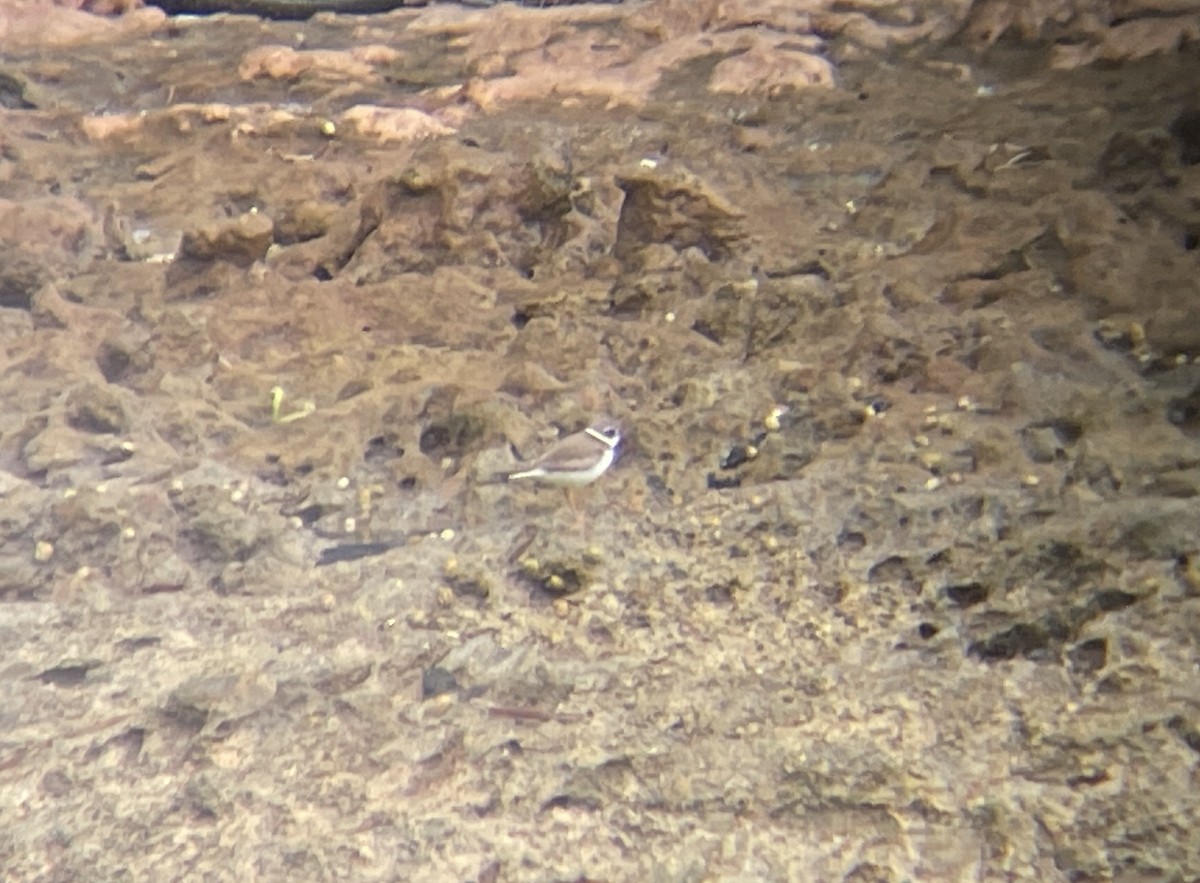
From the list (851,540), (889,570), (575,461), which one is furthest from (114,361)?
(889,570)

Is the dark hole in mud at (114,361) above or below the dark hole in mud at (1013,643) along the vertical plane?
above

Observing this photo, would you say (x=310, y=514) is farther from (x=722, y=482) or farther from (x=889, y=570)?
(x=889, y=570)

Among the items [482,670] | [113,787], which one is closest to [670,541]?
[482,670]

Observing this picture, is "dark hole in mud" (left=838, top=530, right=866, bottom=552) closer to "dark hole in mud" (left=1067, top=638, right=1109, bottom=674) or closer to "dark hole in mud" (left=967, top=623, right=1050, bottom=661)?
"dark hole in mud" (left=967, top=623, right=1050, bottom=661)

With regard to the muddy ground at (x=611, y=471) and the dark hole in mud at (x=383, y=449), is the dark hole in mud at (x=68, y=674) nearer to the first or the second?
the muddy ground at (x=611, y=471)

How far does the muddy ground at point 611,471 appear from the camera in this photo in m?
2.44

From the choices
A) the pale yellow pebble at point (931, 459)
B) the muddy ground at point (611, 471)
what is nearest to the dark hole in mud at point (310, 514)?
the muddy ground at point (611, 471)

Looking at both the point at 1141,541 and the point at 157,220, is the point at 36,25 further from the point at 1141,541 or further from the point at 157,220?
the point at 1141,541

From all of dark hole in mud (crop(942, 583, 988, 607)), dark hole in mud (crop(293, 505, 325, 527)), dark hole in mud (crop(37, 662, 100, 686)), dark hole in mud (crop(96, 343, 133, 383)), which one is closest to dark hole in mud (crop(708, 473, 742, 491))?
dark hole in mud (crop(942, 583, 988, 607))

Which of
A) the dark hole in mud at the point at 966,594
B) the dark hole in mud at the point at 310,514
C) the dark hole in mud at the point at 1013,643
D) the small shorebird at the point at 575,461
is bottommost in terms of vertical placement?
the dark hole in mud at the point at 1013,643

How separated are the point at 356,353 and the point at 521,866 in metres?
1.84

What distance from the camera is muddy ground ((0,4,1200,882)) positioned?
2443 millimetres

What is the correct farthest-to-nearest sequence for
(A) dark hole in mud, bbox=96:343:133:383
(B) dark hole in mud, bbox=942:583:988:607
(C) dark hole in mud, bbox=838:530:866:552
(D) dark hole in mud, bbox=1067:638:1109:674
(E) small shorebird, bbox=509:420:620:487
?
1. (A) dark hole in mud, bbox=96:343:133:383
2. (E) small shorebird, bbox=509:420:620:487
3. (C) dark hole in mud, bbox=838:530:866:552
4. (B) dark hole in mud, bbox=942:583:988:607
5. (D) dark hole in mud, bbox=1067:638:1109:674

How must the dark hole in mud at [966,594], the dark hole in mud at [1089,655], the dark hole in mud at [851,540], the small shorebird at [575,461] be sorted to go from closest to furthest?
the dark hole in mud at [1089,655] → the dark hole in mud at [966,594] → the dark hole in mud at [851,540] → the small shorebird at [575,461]
